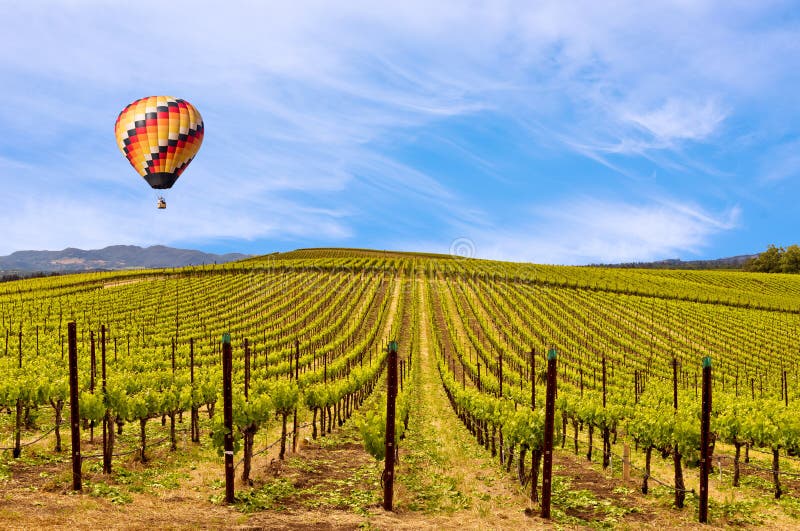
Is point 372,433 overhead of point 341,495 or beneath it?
overhead

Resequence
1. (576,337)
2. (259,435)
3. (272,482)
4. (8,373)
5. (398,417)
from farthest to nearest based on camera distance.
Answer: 1. (576,337)
2. (259,435)
3. (8,373)
4. (398,417)
5. (272,482)

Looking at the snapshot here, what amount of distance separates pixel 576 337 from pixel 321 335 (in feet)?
89.1

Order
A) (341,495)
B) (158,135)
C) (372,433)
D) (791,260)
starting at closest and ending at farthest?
(341,495) → (372,433) → (158,135) → (791,260)

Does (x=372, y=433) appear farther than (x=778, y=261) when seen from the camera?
No

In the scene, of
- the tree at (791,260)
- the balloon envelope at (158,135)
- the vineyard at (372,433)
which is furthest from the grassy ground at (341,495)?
the tree at (791,260)

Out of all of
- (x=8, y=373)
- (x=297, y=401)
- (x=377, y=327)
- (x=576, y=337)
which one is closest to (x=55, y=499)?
(x=297, y=401)

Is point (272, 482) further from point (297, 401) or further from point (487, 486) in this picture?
point (487, 486)

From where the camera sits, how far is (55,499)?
1321 cm

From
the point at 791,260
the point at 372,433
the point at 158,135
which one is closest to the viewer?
the point at 372,433

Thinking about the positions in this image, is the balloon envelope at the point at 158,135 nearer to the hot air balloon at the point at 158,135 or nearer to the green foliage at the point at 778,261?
the hot air balloon at the point at 158,135

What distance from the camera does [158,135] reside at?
1492 inches

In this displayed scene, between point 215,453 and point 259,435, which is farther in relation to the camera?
point 259,435

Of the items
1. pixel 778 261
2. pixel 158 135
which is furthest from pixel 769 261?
pixel 158 135

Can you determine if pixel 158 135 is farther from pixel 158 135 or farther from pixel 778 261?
pixel 778 261
